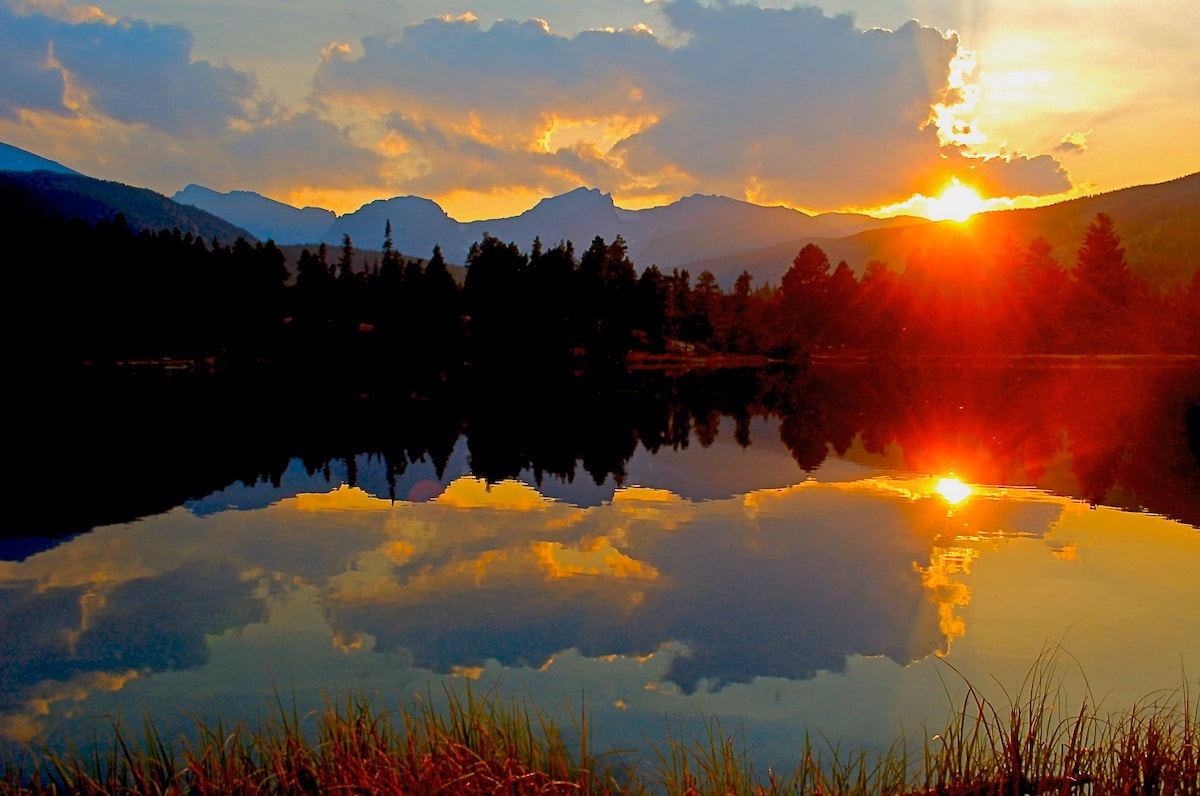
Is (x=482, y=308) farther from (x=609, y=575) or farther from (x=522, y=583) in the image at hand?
(x=522, y=583)

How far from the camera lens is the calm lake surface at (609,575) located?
13.4m

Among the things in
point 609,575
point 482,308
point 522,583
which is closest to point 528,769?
point 522,583

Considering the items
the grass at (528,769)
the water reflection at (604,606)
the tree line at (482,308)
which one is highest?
the tree line at (482,308)

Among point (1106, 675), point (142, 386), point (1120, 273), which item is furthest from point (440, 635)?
point (1120, 273)

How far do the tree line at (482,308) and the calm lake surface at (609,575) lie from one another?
7089cm

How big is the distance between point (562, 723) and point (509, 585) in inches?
287

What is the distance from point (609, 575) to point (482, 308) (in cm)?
11121

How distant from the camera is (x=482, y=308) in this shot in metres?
129

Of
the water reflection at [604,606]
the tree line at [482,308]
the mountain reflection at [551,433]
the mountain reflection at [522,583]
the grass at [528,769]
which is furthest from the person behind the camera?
the tree line at [482,308]

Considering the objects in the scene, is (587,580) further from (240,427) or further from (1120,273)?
(1120,273)

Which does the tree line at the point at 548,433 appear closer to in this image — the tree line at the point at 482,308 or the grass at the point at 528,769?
the grass at the point at 528,769

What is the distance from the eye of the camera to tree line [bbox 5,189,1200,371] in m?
109

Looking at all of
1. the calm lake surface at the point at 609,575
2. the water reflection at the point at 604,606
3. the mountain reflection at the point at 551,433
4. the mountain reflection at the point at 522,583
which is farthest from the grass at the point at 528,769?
the mountain reflection at the point at 551,433

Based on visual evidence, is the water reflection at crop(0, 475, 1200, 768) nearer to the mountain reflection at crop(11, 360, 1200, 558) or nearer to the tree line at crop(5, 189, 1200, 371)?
the mountain reflection at crop(11, 360, 1200, 558)
